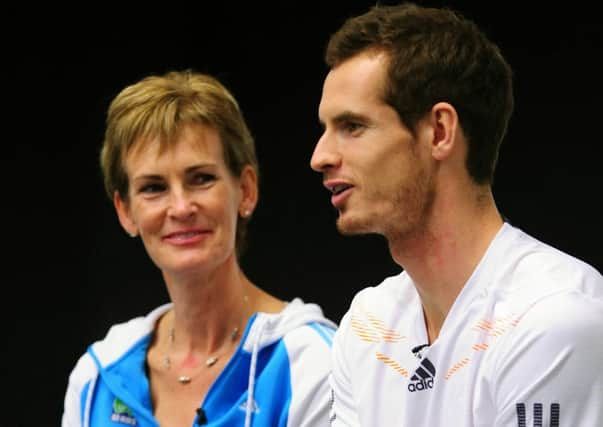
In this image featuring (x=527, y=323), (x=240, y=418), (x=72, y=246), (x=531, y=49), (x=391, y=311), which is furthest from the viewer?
(x=72, y=246)

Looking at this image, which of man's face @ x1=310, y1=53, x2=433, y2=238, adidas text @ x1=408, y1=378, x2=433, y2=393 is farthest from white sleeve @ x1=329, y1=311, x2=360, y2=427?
man's face @ x1=310, y1=53, x2=433, y2=238

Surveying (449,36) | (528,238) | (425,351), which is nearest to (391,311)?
(425,351)

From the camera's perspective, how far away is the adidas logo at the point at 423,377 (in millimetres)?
2049

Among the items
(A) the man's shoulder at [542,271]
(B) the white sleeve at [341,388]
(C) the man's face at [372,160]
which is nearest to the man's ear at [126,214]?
(B) the white sleeve at [341,388]

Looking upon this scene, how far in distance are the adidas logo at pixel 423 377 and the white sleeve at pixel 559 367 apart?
0.74 ft

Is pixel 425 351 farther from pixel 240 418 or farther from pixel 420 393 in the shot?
pixel 240 418

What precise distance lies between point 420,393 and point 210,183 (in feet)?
2.94

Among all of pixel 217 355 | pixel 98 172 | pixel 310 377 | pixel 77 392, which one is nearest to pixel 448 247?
pixel 310 377

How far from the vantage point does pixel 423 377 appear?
2057 millimetres

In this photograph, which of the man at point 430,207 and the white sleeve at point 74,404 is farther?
the white sleeve at point 74,404

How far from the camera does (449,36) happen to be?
2119mm

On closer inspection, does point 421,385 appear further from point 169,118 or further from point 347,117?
point 169,118

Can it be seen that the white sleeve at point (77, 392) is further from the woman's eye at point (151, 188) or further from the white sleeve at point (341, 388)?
the white sleeve at point (341, 388)

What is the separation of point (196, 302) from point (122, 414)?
13.0 inches
